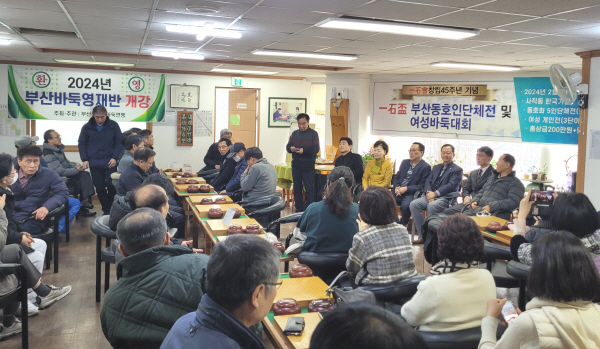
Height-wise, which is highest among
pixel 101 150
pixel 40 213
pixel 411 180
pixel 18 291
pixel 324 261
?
pixel 101 150

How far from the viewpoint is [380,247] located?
293 centimetres

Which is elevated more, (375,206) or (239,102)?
(239,102)

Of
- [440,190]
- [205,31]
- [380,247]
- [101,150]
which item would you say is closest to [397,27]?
[205,31]

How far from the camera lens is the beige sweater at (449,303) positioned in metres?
2.22

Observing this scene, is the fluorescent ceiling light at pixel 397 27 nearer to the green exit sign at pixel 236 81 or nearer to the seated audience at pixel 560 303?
the seated audience at pixel 560 303

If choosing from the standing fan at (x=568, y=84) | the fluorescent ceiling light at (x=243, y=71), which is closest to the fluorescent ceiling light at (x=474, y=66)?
the standing fan at (x=568, y=84)

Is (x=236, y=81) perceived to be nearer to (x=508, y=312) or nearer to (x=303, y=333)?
(x=303, y=333)

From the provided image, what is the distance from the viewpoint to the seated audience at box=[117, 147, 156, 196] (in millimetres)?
4930

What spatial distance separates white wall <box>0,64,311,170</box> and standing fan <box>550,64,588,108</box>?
625cm

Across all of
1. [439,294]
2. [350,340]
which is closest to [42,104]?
[439,294]

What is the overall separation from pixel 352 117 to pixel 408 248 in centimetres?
708

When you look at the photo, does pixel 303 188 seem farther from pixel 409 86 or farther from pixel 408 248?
pixel 408 248

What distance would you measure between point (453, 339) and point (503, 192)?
375cm

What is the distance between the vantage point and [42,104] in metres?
9.56
